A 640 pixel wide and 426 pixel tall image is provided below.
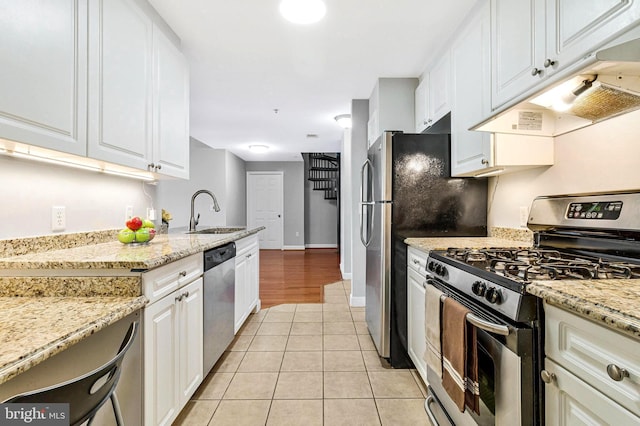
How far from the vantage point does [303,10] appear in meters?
1.87

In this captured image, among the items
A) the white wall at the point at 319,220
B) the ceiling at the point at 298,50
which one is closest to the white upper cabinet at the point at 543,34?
the ceiling at the point at 298,50

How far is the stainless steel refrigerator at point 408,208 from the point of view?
2.11 m

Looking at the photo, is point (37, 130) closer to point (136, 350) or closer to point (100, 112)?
point (100, 112)

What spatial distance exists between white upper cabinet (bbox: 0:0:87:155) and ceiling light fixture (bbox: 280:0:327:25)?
1.07m

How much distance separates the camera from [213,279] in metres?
1.95

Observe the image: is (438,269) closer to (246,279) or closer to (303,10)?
(303,10)

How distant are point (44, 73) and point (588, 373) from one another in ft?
6.60

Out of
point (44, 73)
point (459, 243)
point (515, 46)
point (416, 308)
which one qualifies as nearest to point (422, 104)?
point (515, 46)

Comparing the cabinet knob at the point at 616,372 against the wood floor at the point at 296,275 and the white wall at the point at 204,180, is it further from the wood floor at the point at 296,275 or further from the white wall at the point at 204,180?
the white wall at the point at 204,180

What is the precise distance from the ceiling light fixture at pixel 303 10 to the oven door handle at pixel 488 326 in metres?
1.89

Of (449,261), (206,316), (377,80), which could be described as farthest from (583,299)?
(377,80)

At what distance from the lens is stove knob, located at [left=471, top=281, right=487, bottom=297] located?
1.11 m

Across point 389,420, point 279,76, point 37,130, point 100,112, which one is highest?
point 279,76

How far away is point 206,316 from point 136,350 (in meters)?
0.66
